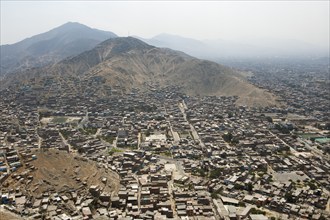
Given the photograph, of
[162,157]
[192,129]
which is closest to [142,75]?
[192,129]

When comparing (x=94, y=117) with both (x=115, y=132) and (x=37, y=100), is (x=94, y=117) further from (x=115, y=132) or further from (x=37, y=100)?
(x=37, y=100)

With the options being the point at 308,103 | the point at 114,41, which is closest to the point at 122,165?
the point at 308,103

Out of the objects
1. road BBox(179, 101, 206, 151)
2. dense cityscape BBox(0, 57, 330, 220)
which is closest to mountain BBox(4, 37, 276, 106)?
dense cityscape BBox(0, 57, 330, 220)

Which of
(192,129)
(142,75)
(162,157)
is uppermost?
(142,75)

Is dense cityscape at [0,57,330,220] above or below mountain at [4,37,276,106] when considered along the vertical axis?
below

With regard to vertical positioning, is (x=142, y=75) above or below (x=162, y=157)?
above

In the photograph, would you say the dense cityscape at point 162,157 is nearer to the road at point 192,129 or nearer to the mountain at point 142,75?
the road at point 192,129

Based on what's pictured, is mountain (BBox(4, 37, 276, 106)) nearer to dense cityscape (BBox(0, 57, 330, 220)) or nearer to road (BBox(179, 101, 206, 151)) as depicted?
dense cityscape (BBox(0, 57, 330, 220))

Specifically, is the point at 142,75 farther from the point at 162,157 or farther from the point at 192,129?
the point at 162,157

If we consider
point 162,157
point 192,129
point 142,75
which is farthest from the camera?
point 142,75
